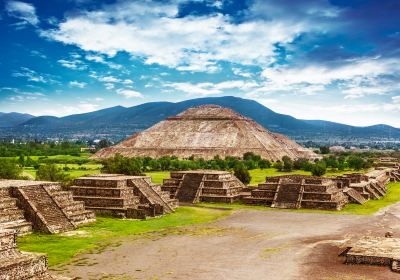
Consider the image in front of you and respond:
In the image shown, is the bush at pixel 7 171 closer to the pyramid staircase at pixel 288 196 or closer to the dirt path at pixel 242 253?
the dirt path at pixel 242 253

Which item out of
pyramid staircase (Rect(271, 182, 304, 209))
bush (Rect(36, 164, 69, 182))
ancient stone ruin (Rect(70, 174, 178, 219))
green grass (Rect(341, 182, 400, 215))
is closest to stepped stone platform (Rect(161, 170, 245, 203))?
pyramid staircase (Rect(271, 182, 304, 209))

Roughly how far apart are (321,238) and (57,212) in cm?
1797

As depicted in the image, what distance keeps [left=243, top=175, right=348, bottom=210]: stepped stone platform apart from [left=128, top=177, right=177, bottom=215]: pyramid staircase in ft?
32.9

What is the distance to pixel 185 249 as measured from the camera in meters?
29.1

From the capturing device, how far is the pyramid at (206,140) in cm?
13725

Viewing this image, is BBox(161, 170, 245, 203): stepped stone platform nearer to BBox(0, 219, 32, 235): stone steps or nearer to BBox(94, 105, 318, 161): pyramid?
BBox(0, 219, 32, 235): stone steps

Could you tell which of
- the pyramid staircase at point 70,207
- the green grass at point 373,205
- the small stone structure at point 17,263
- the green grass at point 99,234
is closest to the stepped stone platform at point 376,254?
the green grass at point 99,234

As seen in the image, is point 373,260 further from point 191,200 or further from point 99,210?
point 191,200

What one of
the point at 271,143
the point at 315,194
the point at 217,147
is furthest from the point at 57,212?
the point at 271,143

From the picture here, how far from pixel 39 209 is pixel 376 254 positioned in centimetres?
2165

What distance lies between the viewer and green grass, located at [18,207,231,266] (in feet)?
91.7

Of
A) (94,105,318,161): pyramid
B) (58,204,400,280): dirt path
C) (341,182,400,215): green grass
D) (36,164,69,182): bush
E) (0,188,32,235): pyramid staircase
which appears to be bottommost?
(341,182,400,215): green grass

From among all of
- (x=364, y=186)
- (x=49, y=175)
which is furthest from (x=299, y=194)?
(x=49, y=175)

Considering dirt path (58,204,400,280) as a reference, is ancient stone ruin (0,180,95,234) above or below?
above
